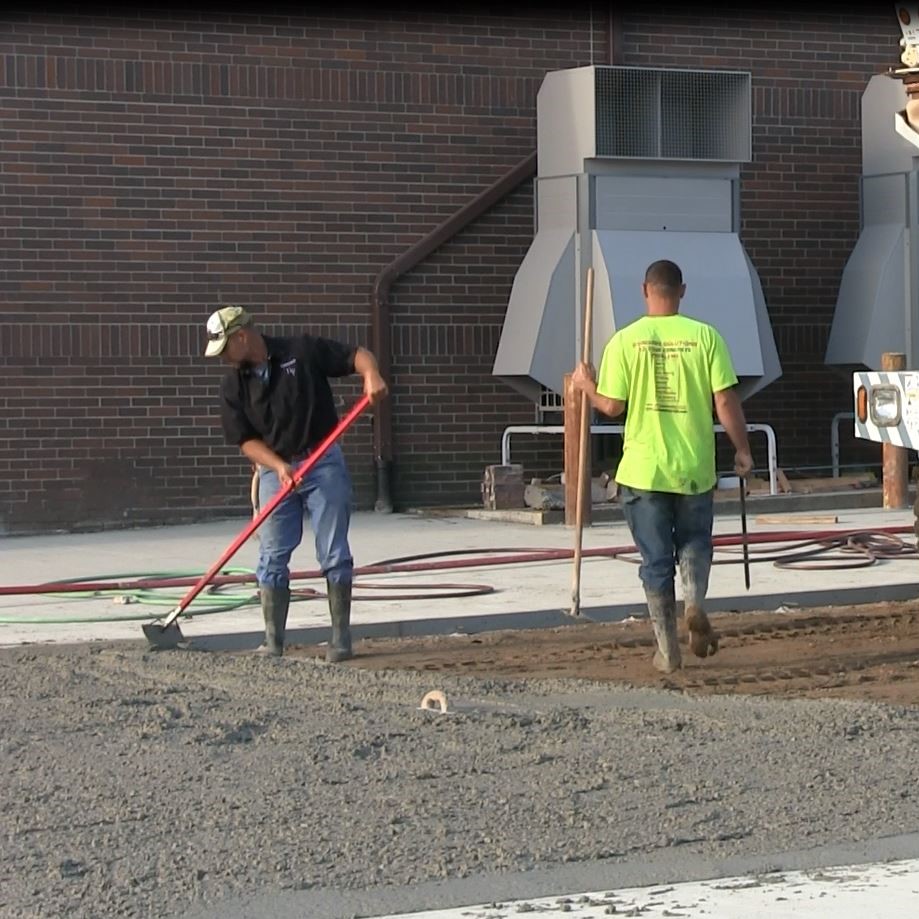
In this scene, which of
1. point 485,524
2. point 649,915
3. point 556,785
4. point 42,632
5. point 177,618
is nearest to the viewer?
point 649,915

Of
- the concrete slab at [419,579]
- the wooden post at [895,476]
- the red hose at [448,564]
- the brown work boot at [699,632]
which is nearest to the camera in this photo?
the brown work boot at [699,632]

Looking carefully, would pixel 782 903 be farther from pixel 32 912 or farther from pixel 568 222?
pixel 568 222

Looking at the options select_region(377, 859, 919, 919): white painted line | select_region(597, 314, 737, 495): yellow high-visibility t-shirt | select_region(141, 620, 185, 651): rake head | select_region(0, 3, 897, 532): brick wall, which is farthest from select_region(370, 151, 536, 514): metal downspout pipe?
select_region(377, 859, 919, 919): white painted line

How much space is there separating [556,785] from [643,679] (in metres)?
2.48

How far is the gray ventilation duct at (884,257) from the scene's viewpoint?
63.2 ft

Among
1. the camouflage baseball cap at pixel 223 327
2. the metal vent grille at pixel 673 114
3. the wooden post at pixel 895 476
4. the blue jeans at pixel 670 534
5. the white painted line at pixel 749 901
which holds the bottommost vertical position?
the wooden post at pixel 895 476

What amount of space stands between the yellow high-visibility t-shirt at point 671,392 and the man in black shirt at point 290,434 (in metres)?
1.35

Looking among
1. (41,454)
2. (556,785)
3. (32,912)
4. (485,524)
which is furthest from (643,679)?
(41,454)

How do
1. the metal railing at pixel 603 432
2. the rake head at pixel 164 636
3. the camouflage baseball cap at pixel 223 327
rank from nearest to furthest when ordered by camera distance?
the camouflage baseball cap at pixel 223 327, the rake head at pixel 164 636, the metal railing at pixel 603 432

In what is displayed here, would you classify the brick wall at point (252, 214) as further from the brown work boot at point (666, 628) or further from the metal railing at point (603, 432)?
the brown work boot at point (666, 628)

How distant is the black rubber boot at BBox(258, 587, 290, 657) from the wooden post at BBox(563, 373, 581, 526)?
6.32 m

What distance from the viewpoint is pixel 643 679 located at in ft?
30.0

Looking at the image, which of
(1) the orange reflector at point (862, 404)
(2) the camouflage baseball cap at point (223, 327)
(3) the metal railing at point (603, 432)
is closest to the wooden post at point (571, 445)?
(3) the metal railing at point (603, 432)

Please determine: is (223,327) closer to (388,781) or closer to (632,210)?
(388,781)
